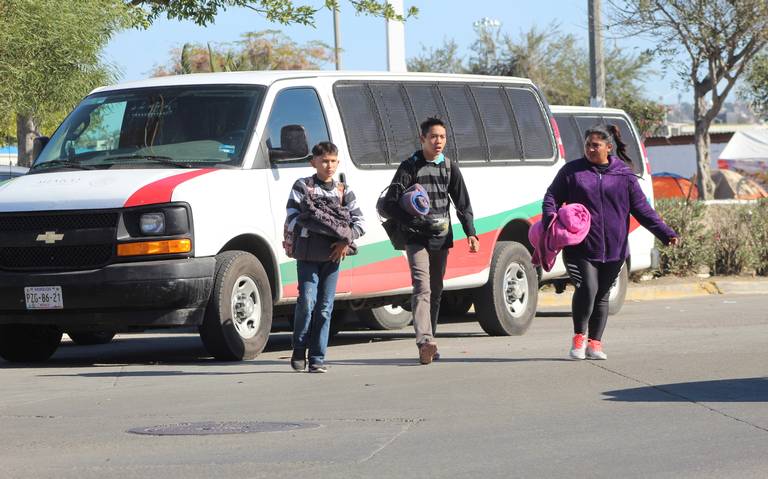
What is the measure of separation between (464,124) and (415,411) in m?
5.82

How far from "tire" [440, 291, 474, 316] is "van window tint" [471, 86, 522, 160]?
1334 millimetres

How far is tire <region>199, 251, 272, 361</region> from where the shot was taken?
11.1 meters

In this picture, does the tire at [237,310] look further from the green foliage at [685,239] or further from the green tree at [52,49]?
the green foliage at [685,239]

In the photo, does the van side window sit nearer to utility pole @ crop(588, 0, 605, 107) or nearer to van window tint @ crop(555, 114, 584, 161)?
van window tint @ crop(555, 114, 584, 161)

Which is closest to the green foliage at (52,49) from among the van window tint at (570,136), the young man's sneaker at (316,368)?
the van window tint at (570,136)

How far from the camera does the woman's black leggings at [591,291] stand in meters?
10.9

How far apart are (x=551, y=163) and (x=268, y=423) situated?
23.6ft

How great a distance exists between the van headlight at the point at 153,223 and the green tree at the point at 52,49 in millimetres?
8022

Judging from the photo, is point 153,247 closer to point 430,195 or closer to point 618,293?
point 430,195

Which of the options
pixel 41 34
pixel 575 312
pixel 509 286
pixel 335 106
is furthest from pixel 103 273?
pixel 41 34

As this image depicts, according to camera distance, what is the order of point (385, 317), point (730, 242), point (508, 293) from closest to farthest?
point (508, 293) < point (385, 317) < point (730, 242)

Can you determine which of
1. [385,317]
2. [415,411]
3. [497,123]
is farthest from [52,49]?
[415,411]

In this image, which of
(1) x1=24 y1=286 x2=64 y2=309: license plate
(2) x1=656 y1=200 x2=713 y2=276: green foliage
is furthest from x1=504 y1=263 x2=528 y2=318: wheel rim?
(2) x1=656 y1=200 x2=713 y2=276: green foliage

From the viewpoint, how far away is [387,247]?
12703 millimetres
